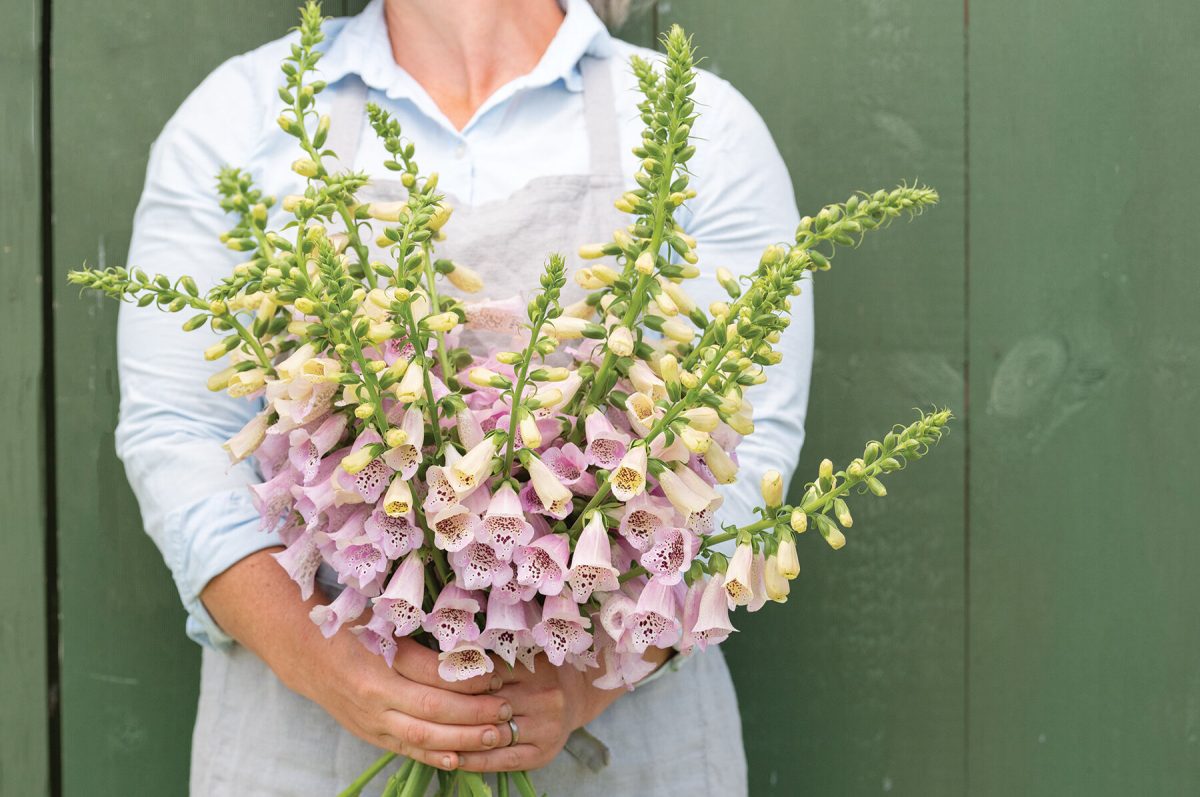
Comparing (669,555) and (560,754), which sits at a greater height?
(669,555)

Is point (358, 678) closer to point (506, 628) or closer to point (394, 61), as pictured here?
point (506, 628)

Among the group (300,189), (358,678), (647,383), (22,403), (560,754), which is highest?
(300,189)

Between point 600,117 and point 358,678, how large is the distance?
477 mm

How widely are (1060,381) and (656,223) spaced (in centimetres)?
66

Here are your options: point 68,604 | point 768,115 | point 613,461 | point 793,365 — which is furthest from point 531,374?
point 68,604

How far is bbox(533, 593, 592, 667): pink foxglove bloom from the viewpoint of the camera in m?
0.61


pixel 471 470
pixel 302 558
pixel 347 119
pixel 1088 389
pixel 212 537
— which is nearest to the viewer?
→ pixel 471 470

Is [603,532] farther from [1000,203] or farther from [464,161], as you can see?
[1000,203]

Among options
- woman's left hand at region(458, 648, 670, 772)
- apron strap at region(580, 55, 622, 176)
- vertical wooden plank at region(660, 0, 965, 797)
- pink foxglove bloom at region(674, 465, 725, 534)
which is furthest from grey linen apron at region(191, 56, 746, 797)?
pink foxglove bloom at region(674, 465, 725, 534)

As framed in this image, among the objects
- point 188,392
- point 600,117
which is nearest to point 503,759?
point 188,392

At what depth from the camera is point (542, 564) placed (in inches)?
23.4

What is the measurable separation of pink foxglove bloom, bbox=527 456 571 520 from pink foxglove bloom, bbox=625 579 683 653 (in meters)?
0.06

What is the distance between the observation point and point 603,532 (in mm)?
588

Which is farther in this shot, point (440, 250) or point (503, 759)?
point (440, 250)
